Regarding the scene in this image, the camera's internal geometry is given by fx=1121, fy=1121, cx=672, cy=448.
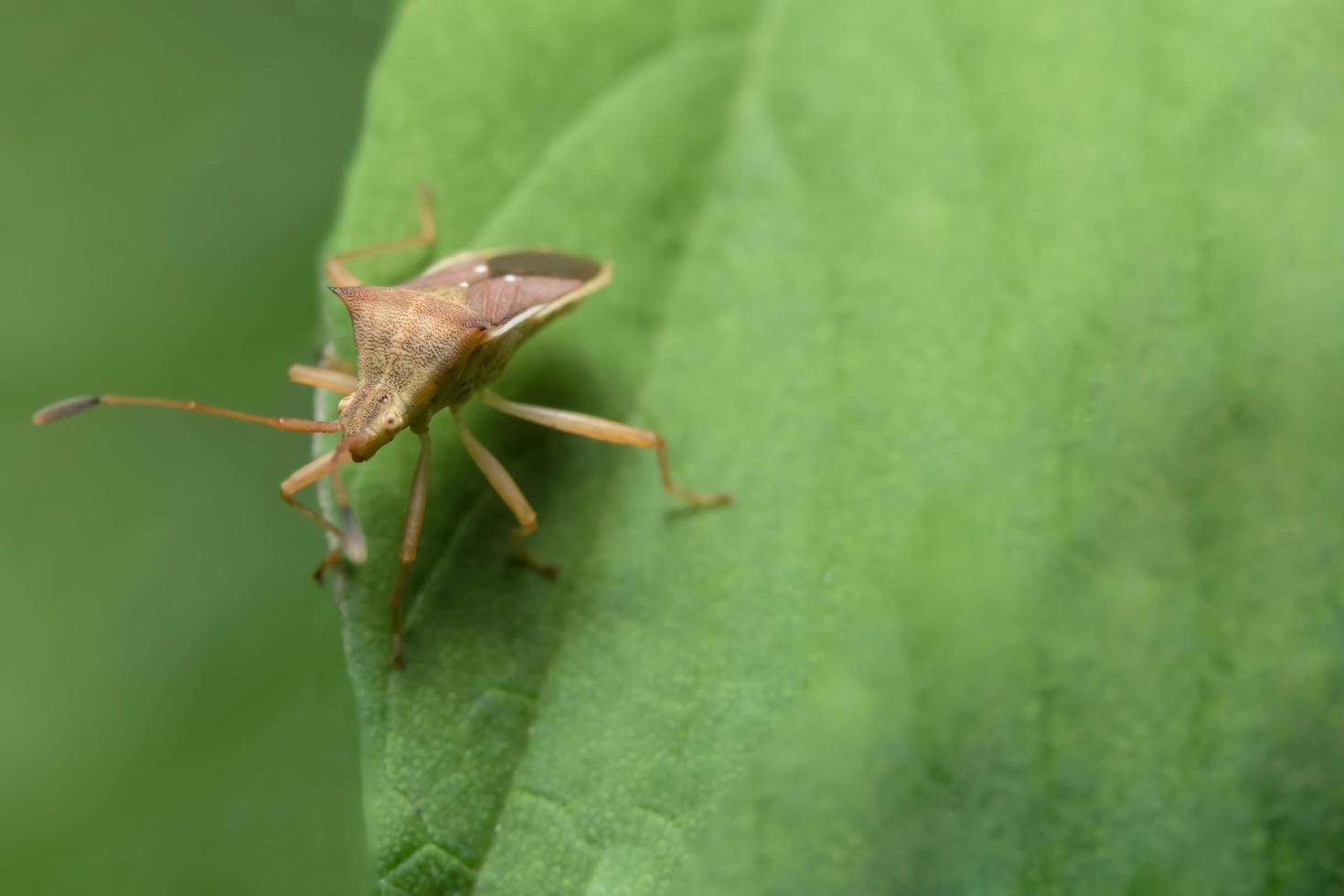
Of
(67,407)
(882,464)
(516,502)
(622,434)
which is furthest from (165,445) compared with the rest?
(882,464)

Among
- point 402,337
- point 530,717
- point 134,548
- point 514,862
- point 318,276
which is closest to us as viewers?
point 514,862

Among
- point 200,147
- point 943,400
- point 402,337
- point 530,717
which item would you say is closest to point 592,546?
point 530,717

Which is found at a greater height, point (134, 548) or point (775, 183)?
point (775, 183)

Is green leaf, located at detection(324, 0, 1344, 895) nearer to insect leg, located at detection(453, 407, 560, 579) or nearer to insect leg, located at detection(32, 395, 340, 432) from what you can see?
insect leg, located at detection(453, 407, 560, 579)

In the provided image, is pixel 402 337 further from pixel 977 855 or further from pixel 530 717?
pixel 977 855

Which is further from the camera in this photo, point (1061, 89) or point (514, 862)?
point (1061, 89)

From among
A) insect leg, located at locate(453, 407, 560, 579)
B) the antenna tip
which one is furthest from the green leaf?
the antenna tip

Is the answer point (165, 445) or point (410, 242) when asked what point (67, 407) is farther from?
point (410, 242)

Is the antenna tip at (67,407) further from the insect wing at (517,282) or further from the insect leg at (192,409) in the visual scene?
the insect wing at (517,282)

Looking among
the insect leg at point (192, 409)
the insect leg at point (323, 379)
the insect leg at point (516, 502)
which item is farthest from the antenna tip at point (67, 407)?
the insect leg at point (516, 502)
